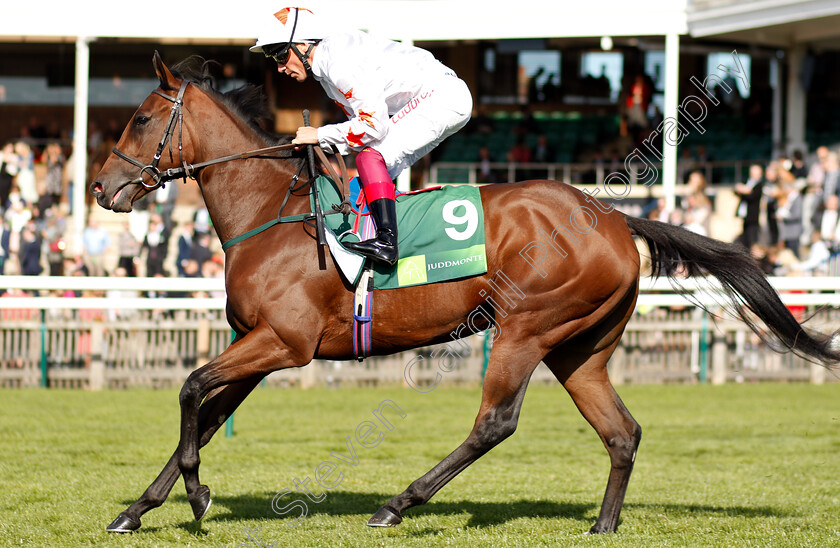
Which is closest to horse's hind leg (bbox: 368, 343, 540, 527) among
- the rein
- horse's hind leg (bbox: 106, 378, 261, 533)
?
horse's hind leg (bbox: 106, 378, 261, 533)

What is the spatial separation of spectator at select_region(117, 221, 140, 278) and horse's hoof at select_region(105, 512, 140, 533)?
7.75 meters

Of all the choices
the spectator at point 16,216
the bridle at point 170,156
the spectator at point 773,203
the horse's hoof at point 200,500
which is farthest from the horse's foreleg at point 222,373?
the spectator at point 773,203

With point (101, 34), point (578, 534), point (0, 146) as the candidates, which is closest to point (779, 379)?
point (578, 534)

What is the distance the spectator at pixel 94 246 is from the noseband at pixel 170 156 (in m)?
8.36

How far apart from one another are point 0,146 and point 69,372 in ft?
27.9

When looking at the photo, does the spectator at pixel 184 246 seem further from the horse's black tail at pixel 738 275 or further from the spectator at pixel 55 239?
the horse's black tail at pixel 738 275

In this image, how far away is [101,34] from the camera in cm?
1453

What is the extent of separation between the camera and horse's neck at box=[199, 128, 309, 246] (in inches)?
183

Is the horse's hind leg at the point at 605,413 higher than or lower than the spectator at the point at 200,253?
lower

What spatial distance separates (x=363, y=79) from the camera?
4363 millimetres

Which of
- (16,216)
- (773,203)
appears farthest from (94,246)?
(773,203)

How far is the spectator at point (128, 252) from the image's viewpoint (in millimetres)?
11898

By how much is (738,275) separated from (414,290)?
1613mm

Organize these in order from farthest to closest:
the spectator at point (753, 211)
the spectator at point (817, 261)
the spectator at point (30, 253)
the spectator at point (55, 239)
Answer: the spectator at point (753, 211) < the spectator at point (55, 239) < the spectator at point (30, 253) < the spectator at point (817, 261)
